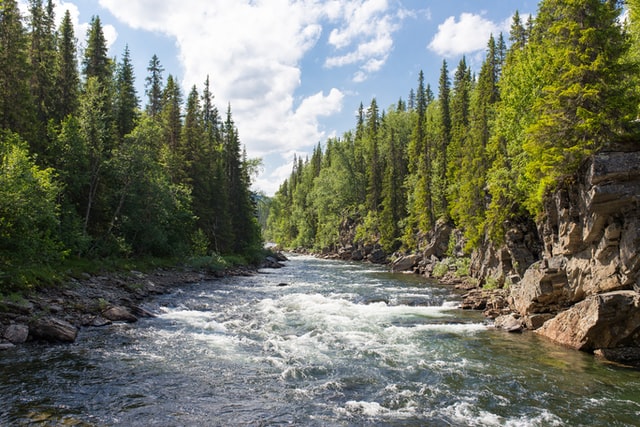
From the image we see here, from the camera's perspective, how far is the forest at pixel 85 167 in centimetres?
1955

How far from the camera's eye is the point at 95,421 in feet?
29.1

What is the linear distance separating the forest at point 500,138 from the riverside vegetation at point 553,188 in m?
0.09

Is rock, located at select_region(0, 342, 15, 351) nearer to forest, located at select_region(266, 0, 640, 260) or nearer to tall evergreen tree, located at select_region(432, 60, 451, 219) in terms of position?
forest, located at select_region(266, 0, 640, 260)

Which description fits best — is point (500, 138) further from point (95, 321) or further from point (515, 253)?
point (95, 321)

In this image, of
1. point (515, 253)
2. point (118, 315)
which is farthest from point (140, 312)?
point (515, 253)

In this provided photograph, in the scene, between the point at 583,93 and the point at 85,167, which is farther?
the point at 85,167

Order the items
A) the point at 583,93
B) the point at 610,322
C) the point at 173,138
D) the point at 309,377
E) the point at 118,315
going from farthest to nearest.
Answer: the point at 173,138 → the point at 118,315 → the point at 583,93 → the point at 610,322 → the point at 309,377

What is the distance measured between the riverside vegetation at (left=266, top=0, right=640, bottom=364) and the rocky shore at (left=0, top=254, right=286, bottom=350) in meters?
17.9

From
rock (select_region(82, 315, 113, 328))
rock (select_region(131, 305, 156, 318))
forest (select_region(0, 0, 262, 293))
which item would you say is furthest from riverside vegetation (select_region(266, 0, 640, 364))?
forest (select_region(0, 0, 262, 293))

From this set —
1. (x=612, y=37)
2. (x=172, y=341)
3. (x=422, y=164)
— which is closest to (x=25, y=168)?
(x=172, y=341)

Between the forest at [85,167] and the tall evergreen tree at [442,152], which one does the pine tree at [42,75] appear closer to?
the forest at [85,167]

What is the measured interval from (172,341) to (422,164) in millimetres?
50009

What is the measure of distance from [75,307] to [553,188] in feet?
76.9

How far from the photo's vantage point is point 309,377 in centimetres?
1234
